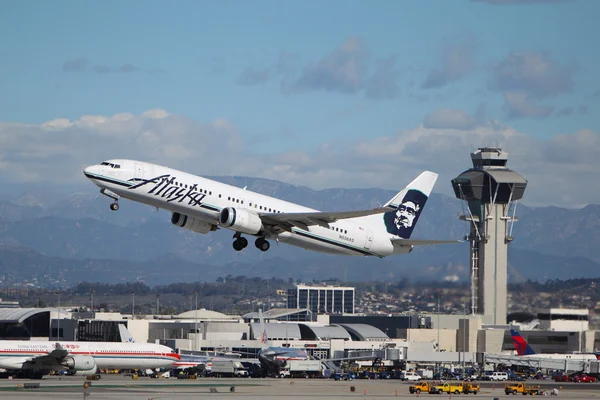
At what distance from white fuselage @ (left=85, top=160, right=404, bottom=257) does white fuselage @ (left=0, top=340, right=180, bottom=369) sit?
32.7 m

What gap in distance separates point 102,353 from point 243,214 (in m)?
36.4

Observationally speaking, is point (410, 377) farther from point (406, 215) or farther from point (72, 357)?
point (72, 357)

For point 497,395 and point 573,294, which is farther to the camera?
point 573,294

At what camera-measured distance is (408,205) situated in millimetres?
91188

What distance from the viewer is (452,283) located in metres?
155

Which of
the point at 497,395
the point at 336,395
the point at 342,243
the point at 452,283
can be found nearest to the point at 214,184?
the point at 342,243

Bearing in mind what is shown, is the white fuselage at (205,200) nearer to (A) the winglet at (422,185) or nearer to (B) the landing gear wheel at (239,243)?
(B) the landing gear wheel at (239,243)

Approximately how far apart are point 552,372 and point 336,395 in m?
61.6

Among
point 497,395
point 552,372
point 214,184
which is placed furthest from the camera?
point 552,372

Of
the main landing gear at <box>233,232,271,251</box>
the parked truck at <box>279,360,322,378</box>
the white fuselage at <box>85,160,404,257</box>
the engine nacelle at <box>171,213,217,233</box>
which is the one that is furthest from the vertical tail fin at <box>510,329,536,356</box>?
the engine nacelle at <box>171,213,217,233</box>

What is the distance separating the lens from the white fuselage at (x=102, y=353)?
100625mm

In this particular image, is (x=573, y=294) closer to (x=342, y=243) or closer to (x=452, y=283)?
(x=452, y=283)

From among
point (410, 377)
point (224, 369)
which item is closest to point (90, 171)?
point (224, 369)

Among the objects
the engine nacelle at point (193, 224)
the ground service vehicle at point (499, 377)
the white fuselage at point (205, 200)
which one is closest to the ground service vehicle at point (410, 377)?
the ground service vehicle at point (499, 377)
